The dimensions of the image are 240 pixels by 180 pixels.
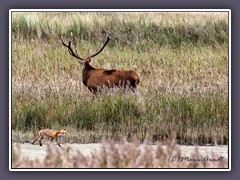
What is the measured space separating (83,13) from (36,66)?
27.6 inches

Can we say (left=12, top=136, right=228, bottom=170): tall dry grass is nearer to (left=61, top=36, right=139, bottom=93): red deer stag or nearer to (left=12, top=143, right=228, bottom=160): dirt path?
(left=12, top=143, right=228, bottom=160): dirt path

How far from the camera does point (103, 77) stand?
1239cm

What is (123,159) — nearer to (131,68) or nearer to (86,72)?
(131,68)

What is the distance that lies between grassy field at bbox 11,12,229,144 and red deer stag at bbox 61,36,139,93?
A: 52 mm

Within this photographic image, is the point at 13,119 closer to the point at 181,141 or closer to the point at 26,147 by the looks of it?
the point at 26,147

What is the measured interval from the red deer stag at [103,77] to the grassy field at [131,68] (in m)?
0.05

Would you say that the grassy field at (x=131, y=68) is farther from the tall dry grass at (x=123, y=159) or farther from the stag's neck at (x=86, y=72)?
the tall dry grass at (x=123, y=159)

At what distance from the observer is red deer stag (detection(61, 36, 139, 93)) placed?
12.1 meters

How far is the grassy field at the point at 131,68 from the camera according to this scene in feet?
38.3

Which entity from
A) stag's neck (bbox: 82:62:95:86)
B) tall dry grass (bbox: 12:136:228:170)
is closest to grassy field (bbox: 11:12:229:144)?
stag's neck (bbox: 82:62:95:86)

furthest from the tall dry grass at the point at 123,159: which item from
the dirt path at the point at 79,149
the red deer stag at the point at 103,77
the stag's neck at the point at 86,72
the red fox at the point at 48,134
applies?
the stag's neck at the point at 86,72

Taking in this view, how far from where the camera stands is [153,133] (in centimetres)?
1166

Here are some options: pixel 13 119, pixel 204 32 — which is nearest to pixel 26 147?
pixel 13 119

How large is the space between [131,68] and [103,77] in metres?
0.38
